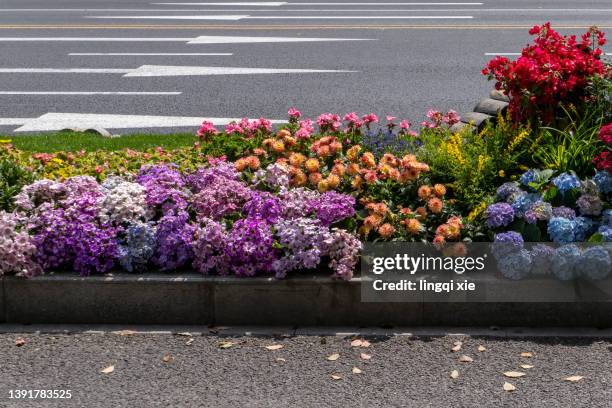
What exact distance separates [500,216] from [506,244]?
0.85ft

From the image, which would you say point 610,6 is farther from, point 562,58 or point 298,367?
point 298,367

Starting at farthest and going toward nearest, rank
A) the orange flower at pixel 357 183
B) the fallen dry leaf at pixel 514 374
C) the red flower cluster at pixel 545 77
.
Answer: the red flower cluster at pixel 545 77, the orange flower at pixel 357 183, the fallen dry leaf at pixel 514 374

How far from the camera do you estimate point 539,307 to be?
5750 mm

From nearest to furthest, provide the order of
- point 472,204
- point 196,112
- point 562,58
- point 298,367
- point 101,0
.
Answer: point 298,367 < point 472,204 < point 562,58 < point 196,112 < point 101,0

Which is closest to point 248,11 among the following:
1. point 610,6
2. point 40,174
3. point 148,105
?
point 610,6

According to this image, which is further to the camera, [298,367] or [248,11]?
[248,11]

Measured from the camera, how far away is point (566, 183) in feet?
20.8

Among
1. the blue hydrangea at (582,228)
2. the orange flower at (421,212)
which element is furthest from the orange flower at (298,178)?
the blue hydrangea at (582,228)

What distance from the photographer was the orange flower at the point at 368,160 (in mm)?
6754

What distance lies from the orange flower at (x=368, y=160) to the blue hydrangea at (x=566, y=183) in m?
1.22

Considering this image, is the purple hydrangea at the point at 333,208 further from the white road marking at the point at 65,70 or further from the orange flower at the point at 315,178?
the white road marking at the point at 65,70

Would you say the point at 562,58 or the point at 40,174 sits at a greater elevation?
the point at 562,58

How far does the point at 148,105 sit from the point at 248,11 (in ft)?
33.8

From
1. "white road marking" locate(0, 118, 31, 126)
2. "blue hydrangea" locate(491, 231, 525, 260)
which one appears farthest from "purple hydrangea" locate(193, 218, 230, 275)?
"white road marking" locate(0, 118, 31, 126)
